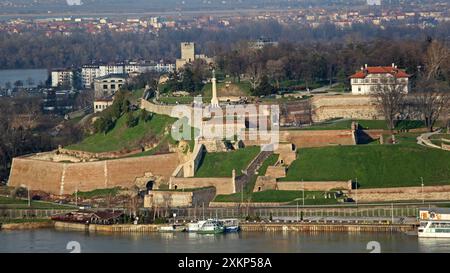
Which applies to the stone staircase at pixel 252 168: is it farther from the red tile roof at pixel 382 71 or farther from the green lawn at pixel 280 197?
the red tile roof at pixel 382 71

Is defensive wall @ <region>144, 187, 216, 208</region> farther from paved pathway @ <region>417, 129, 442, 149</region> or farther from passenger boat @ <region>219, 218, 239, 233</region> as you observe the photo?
paved pathway @ <region>417, 129, 442, 149</region>

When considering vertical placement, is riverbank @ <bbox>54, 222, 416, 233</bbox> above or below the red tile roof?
below

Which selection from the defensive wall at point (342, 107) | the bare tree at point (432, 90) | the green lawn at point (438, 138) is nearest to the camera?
the green lawn at point (438, 138)

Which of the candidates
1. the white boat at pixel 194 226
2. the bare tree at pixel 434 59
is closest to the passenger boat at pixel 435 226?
the white boat at pixel 194 226

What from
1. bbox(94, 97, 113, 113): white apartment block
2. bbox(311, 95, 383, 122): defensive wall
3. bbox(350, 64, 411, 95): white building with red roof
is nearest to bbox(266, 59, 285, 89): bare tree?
bbox(350, 64, 411, 95): white building with red roof

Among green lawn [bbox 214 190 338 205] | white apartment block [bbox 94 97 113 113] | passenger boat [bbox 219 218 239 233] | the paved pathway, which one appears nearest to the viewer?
passenger boat [bbox 219 218 239 233]
